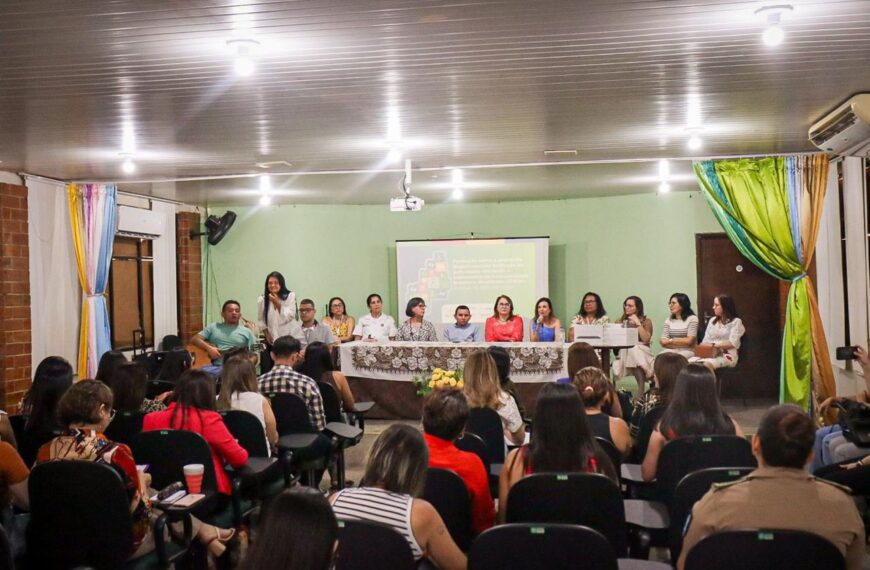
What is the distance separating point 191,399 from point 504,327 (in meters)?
5.58

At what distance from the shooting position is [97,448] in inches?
116

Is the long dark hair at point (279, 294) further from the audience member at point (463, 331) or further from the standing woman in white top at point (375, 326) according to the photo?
the audience member at point (463, 331)

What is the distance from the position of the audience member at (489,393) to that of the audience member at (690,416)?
1009 mm

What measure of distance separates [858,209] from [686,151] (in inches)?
59.5

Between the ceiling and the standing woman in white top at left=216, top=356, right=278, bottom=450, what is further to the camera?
the standing woman in white top at left=216, top=356, right=278, bottom=450

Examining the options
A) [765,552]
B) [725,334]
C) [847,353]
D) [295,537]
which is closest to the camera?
[295,537]

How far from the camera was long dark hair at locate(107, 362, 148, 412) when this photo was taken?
14.3 feet

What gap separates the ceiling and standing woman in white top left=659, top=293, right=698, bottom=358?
1744 mm

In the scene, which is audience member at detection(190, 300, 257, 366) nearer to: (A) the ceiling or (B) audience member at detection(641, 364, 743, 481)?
(A) the ceiling

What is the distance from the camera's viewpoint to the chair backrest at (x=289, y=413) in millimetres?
4688

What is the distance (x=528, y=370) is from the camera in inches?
308

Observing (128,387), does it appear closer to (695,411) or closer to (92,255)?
(695,411)

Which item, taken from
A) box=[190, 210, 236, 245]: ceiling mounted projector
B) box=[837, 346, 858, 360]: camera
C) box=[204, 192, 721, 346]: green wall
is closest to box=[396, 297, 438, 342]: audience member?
box=[204, 192, 721, 346]: green wall

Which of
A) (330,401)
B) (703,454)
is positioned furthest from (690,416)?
(330,401)
